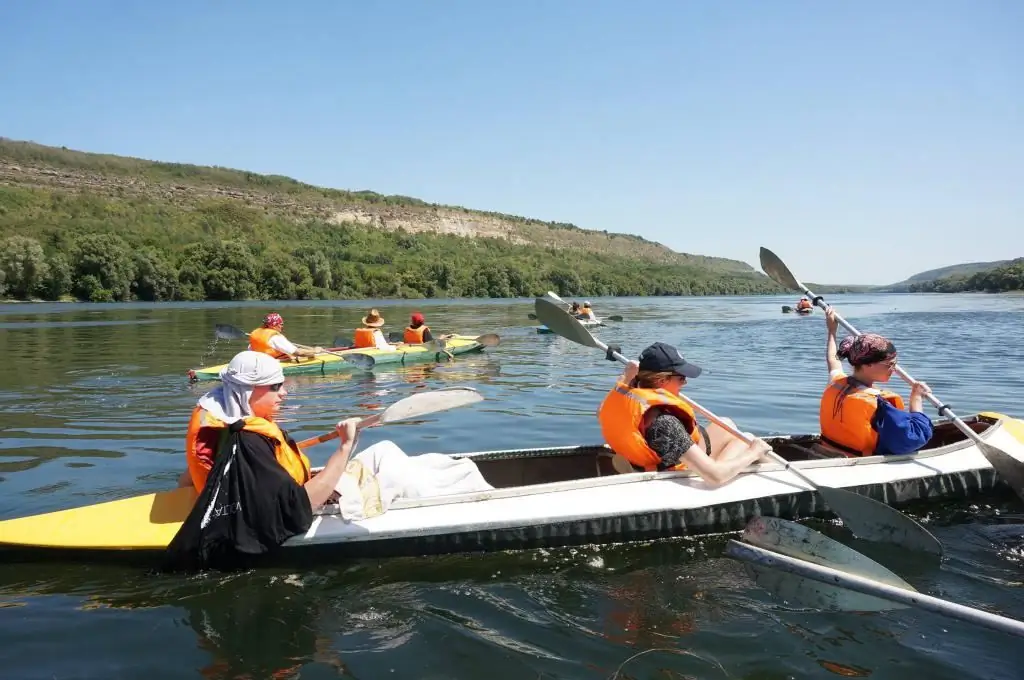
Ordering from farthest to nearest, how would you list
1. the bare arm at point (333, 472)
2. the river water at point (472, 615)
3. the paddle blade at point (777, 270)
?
the paddle blade at point (777, 270), the bare arm at point (333, 472), the river water at point (472, 615)

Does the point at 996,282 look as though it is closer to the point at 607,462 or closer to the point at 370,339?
the point at 370,339

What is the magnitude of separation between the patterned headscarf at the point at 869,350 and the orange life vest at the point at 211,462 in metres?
4.28

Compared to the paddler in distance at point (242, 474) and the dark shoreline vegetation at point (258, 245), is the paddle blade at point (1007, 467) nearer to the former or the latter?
the paddler in distance at point (242, 474)

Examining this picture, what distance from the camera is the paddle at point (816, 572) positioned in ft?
12.8

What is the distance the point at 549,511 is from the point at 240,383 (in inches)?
86.9

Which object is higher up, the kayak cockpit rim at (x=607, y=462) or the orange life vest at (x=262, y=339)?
the orange life vest at (x=262, y=339)

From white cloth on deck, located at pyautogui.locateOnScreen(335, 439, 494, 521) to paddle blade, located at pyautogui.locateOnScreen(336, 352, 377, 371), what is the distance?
9665 millimetres

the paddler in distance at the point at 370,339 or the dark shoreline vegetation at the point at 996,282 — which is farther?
the dark shoreline vegetation at the point at 996,282

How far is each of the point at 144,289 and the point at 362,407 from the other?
170ft

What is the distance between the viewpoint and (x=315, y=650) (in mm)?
3701

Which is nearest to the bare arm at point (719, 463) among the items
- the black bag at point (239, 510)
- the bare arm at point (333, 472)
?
the bare arm at point (333, 472)

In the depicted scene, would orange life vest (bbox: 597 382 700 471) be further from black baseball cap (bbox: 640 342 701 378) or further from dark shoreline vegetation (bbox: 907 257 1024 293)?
dark shoreline vegetation (bbox: 907 257 1024 293)

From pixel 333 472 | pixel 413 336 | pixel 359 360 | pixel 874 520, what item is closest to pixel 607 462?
pixel 874 520

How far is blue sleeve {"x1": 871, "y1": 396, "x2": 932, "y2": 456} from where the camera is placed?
19.0 feet
